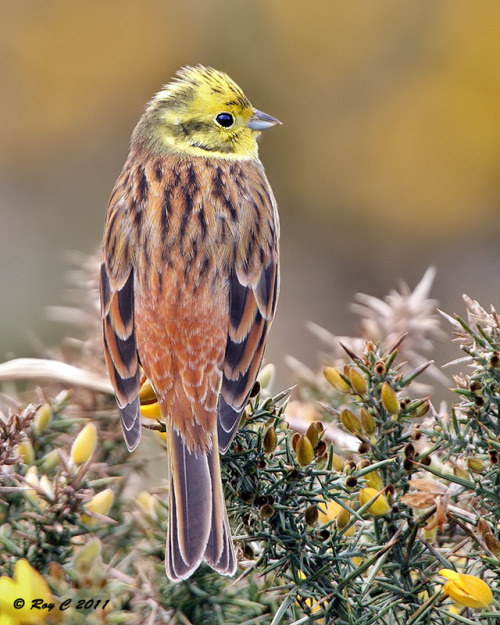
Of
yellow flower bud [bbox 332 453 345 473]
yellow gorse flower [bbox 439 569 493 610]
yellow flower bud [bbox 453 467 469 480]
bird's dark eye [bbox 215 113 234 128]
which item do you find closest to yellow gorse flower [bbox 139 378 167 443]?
yellow flower bud [bbox 332 453 345 473]

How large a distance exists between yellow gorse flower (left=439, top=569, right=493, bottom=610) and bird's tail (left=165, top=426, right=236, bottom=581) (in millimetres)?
443

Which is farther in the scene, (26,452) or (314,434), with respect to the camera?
(26,452)

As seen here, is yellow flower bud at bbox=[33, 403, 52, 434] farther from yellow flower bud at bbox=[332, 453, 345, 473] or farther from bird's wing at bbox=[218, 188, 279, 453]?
yellow flower bud at bbox=[332, 453, 345, 473]

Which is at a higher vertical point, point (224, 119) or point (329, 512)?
point (224, 119)

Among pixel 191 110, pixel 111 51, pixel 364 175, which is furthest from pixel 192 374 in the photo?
pixel 111 51

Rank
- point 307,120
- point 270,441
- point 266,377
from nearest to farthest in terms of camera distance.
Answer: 1. point 270,441
2. point 266,377
3. point 307,120

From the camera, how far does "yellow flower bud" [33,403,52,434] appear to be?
2045 millimetres

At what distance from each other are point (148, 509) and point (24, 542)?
38cm

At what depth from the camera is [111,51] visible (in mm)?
7660

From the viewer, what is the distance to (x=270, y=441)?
182cm

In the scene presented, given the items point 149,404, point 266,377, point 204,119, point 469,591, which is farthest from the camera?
point 204,119

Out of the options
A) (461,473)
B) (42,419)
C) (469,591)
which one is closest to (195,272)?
(42,419)

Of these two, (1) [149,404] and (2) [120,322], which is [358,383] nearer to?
(1) [149,404]

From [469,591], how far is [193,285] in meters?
1.23
